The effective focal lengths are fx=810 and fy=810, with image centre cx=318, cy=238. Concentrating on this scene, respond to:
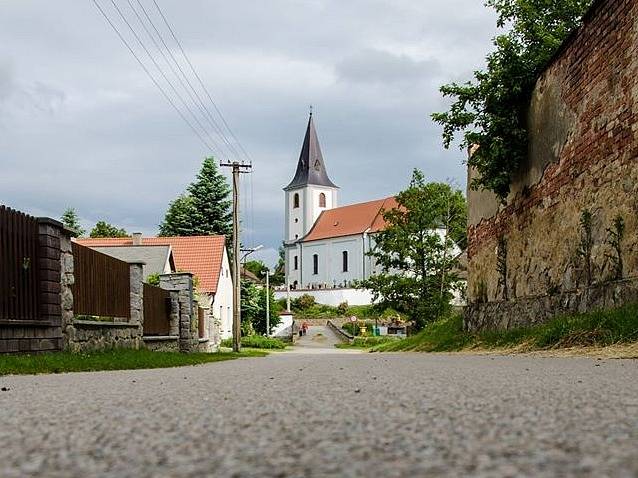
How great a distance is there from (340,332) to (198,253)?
27.5 m

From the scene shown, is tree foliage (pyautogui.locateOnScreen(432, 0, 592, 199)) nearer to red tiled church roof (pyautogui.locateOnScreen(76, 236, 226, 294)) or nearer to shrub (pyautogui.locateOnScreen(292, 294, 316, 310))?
red tiled church roof (pyautogui.locateOnScreen(76, 236, 226, 294))

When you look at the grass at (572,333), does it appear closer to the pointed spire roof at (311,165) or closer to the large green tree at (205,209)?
the large green tree at (205,209)

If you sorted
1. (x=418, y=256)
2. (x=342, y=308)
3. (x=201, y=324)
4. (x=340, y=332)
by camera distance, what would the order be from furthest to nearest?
1. (x=342, y=308)
2. (x=340, y=332)
3. (x=418, y=256)
4. (x=201, y=324)

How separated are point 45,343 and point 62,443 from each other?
10.2m

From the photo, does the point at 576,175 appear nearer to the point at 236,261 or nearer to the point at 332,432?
the point at 332,432

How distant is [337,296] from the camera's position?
94.3m

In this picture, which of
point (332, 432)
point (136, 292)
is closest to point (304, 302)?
point (136, 292)

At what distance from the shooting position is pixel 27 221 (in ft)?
41.3

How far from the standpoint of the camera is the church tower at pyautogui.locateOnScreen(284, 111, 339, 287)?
383 ft

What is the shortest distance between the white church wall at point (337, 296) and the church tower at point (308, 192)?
19142 mm

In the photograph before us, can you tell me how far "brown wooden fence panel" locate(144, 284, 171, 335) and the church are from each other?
222 ft

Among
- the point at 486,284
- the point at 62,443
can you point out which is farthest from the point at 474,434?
the point at 486,284

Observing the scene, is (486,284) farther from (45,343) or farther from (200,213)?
(200,213)

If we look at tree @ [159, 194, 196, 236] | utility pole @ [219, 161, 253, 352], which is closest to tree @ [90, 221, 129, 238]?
tree @ [159, 194, 196, 236]
